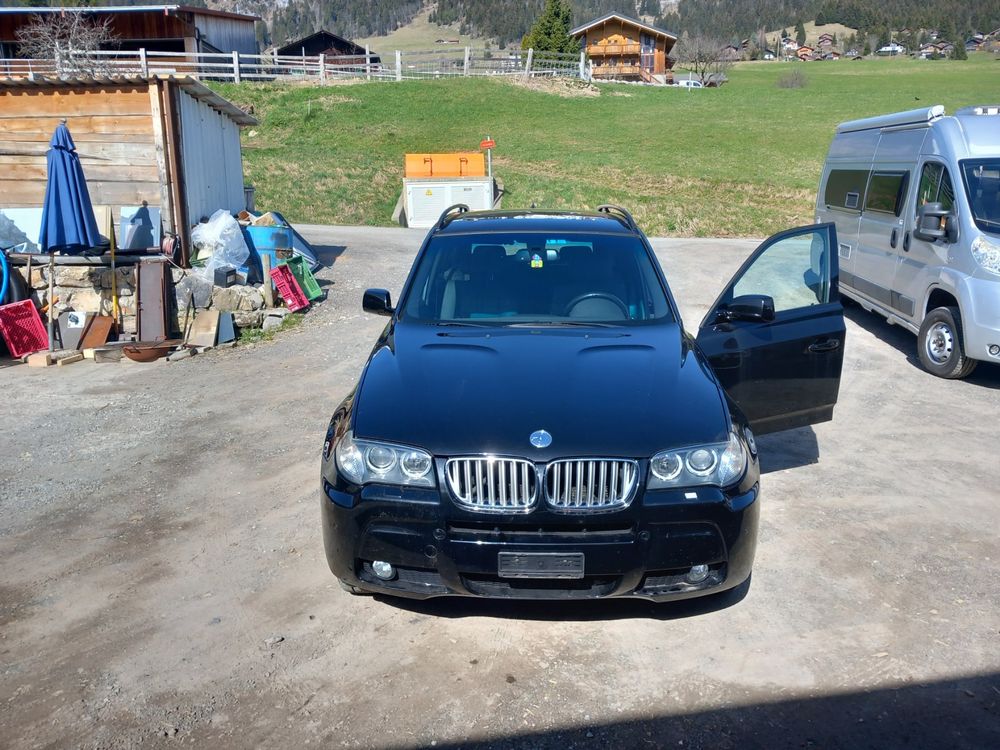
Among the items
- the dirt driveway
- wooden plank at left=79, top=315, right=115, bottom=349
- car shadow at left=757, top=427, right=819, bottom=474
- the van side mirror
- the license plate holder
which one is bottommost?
wooden plank at left=79, top=315, right=115, bottom=349

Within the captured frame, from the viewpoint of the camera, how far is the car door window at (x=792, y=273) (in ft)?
17.5

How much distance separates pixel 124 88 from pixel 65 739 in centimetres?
1057

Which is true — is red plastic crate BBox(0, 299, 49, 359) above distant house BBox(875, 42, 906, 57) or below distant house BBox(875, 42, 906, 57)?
below

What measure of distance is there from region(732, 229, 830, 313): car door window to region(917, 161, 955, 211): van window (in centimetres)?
403

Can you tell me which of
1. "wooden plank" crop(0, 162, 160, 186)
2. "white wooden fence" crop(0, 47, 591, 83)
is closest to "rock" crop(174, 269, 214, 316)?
"wooden plank" crop(0, 162, 160, 186)

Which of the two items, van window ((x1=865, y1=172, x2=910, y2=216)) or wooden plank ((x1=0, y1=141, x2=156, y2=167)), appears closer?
van window ((x1=865, y1=172, x2=910, y2=216))

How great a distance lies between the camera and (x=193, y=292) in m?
10.8

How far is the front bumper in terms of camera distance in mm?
3480

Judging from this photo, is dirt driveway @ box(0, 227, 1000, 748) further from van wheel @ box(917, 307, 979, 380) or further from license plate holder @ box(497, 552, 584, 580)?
van wheel @ box(917, 307, 979, 380)

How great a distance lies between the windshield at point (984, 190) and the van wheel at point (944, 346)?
899mm

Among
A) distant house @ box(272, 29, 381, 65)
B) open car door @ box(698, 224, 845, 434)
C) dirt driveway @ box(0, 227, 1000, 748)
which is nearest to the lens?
dirt driveway @ box(0, 227, 1000, 748)

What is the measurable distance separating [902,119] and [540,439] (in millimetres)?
8484

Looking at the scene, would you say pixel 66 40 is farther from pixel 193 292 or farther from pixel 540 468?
pixel 540 468

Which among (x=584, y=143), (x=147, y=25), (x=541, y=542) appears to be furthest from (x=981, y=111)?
(x=147, y=25)
